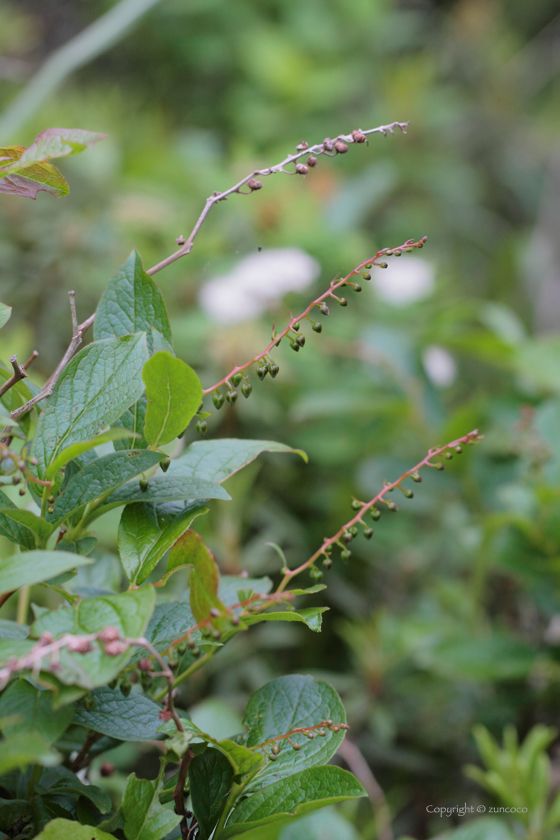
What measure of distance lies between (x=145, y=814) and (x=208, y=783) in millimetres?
27

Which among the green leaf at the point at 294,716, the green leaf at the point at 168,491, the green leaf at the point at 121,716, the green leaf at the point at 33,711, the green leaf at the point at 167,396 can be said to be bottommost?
the green leaf at the point at 294,716

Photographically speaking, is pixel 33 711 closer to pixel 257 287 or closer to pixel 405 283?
pixel 257 287

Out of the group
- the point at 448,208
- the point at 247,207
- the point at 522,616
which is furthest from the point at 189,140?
the point at 522,616

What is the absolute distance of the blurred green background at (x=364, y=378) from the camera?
0.70 metres

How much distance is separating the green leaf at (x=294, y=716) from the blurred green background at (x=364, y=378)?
0.20 m

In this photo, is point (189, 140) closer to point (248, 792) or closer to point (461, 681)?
point (461, 681)

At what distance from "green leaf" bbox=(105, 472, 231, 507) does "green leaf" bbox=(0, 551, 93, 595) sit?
50 mm

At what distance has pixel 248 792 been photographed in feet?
0.87

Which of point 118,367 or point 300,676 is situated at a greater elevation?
point 118,367

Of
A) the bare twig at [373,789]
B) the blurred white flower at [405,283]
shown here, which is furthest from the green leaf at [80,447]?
the blurred white flower at [405,283]

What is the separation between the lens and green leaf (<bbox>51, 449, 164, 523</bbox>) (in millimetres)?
250

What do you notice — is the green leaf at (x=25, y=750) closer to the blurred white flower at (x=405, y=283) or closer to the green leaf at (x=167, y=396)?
the green leaf at (x=167, y=396)

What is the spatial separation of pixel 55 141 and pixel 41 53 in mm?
2340

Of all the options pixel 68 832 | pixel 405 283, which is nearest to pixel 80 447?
pixel 68 832
